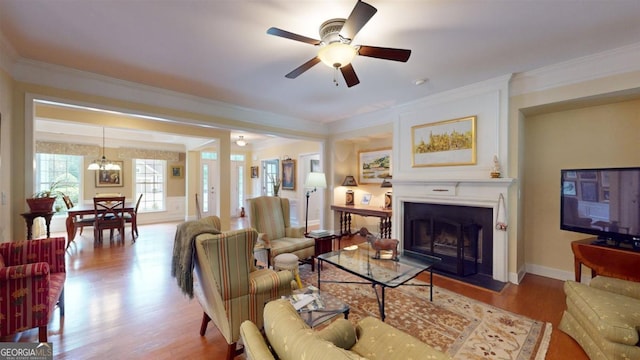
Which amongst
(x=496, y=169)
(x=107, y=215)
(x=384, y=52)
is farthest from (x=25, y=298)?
(x=496, y=169)

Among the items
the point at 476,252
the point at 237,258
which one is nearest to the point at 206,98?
the point at 237,258

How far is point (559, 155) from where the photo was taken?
3.29m

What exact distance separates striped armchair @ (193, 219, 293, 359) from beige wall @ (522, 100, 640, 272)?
364cm

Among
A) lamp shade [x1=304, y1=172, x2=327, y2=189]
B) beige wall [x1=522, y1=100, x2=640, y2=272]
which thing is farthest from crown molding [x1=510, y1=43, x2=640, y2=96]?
lamp shade [x1=304, y1=172, x2=327, y2=189]

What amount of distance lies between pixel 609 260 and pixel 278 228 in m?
3.62

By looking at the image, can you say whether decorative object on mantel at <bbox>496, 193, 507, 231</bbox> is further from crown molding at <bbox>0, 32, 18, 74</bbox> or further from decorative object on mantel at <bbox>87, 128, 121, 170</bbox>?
decorative object on mantel at <bbox>87, 128, 121, 170</bbox>

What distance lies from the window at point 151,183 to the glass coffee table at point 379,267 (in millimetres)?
6608

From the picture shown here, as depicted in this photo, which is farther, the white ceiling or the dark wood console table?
the dark wood console table

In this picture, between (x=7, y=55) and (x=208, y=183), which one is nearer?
(x=7, y=55)

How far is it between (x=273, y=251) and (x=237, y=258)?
1.45m

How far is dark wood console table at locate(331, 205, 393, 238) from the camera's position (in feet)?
15.5

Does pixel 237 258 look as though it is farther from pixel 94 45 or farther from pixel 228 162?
pixel 228 162

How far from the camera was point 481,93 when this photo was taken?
3340 mm

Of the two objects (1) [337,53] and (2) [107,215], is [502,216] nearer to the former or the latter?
(1) [337,53]
